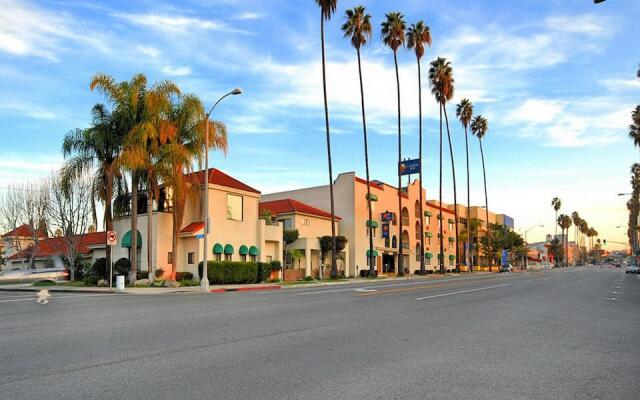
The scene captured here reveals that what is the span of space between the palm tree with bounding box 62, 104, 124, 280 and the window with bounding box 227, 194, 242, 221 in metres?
8.40

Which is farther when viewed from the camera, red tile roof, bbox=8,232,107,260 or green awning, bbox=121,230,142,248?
red tile roof, bbox=8,232,107,260

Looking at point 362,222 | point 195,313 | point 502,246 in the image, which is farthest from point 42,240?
point 502,246

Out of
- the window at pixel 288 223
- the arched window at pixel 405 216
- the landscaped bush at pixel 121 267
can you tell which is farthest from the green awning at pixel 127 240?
the arched window at pixel 405 216

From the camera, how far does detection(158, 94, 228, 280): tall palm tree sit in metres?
31.1

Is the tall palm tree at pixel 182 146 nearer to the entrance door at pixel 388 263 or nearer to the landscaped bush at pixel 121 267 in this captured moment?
the landscaped bush at pixel 121 267

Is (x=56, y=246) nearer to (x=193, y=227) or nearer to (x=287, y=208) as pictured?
(x=193, y=227)

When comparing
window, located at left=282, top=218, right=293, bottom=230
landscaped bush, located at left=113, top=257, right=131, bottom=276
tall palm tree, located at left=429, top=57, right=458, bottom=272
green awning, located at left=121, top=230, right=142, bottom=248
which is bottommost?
landscaped bush, located at left=113, top=257, right=131, bottom=276

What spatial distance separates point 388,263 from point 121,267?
38.5m

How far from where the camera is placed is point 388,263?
65.6 m

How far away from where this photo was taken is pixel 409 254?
224ft

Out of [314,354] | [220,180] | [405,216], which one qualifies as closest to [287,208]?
[220,180]

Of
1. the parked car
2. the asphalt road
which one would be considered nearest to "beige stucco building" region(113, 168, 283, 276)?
the parked car

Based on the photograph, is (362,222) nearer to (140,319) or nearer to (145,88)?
(145,88)

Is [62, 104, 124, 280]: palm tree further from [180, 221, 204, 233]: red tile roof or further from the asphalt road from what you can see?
the asphalt road
